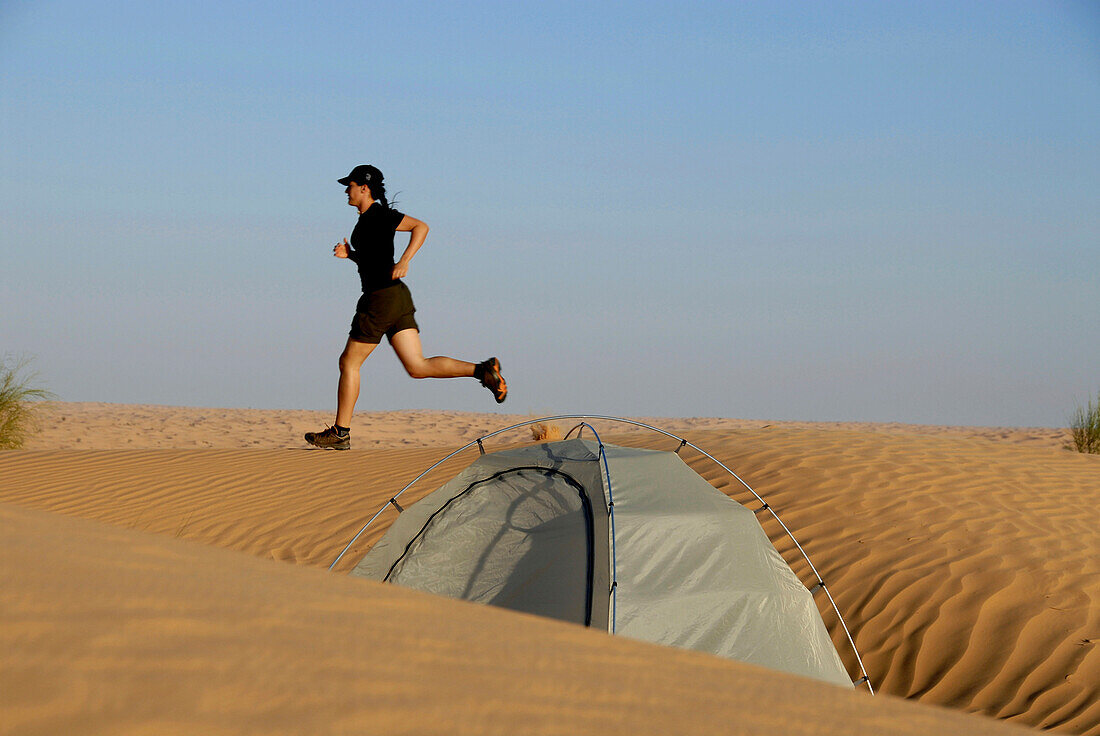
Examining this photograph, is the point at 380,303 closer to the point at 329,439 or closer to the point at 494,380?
the point at 494,380

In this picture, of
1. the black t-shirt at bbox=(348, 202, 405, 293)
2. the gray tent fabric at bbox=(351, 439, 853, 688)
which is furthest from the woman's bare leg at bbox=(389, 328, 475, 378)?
the gray tent fabric at bbox=(351, 439, 853, 688)

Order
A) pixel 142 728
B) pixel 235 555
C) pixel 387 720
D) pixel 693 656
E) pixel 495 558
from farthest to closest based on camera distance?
1. pixel 495 558
2. pixel 235 555
3. pixel 693 656
4. pixel 387 720
5. pixel 142 728

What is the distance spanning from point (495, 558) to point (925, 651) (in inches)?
116

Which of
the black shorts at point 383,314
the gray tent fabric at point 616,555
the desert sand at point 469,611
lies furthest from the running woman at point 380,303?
the gray tent fabric at point 616,555

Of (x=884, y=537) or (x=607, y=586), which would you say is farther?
(x=884, y=537)

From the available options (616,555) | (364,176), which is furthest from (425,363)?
(616,555)

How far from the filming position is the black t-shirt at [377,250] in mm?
8047

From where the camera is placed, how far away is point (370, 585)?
2.91 m

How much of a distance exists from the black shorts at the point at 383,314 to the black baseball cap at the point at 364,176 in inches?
40.6

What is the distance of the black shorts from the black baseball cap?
103cm

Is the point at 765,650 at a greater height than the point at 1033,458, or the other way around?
the point at 1033,458

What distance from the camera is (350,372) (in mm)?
8453

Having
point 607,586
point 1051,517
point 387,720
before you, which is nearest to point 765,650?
point 607,586

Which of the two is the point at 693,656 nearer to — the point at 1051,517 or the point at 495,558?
the point at 495,558
